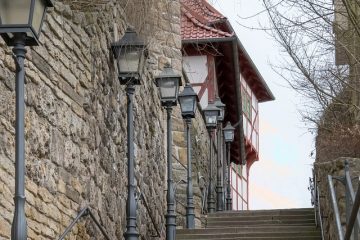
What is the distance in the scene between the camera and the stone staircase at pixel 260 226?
13195 mm

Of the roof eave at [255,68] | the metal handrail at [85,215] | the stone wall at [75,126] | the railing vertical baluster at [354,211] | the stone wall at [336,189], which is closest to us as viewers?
the railing vertical baluster at [354,211]

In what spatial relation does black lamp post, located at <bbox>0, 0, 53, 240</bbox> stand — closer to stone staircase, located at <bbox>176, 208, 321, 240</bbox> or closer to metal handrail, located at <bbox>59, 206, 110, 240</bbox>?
metal handrail, located at <bbox>59, 206, 110, 240</bbox>

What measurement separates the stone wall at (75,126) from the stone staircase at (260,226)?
46.4 inches

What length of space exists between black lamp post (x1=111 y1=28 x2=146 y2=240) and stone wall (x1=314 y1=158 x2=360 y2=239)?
1946 mm

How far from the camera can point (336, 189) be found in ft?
31.9

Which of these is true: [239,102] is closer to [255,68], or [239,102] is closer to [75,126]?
[255,68]

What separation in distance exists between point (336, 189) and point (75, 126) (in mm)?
2548

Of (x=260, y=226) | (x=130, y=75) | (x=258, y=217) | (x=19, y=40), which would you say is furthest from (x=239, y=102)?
(x=19, y=40)

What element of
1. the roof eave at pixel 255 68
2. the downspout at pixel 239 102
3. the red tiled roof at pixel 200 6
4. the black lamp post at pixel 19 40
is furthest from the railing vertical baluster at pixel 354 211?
the roof eave at pixel 255 68

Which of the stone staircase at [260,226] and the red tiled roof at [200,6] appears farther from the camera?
the stone staircase at [260,226]

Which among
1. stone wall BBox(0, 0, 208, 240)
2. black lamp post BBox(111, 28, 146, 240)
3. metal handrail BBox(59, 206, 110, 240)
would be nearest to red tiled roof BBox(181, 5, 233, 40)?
stone wall BBox(0, 0, 208, 240)

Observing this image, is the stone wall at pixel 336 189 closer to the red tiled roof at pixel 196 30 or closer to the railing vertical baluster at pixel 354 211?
the railing vertical baluster at pixel 354 211

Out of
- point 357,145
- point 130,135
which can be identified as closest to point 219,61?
point 357,145

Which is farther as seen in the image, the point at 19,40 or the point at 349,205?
the point at 349,205
